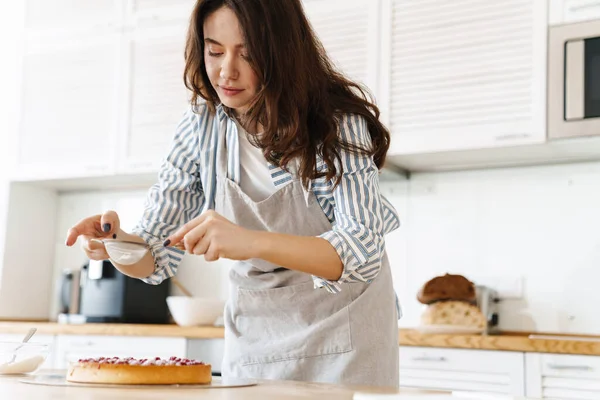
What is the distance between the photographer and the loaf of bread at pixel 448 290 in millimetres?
2764

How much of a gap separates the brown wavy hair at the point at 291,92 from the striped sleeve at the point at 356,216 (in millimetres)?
18

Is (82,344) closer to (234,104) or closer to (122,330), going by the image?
(122,330)

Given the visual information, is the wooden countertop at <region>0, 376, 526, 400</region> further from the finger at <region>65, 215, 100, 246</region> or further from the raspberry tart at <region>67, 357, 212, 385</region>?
the finger at <region>65, 215, 100, 246</region>

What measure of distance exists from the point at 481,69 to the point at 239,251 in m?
1.72

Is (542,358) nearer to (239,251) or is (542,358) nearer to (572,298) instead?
(572,298)

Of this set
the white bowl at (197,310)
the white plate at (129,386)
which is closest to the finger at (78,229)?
the white plate at (129,386)

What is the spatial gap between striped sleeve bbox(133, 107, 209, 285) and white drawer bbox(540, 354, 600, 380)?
3.96 feet

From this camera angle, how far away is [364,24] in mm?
2951

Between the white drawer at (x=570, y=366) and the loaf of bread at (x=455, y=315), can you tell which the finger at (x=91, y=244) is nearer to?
the white drawer at (x=570, y=366)

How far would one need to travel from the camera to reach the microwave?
2.54 m

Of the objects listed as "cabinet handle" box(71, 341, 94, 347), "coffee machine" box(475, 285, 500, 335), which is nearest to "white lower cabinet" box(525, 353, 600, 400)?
"coffee machine" box(475, 285, 500, 335)

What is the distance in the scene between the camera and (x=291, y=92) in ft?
4.90

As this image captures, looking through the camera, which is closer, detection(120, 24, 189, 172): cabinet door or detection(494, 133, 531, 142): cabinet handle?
detection(494, 133, 531, 142): cabinet handle

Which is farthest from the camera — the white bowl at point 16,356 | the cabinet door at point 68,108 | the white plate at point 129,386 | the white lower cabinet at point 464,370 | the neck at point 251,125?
the cabinet door at point 68,108
